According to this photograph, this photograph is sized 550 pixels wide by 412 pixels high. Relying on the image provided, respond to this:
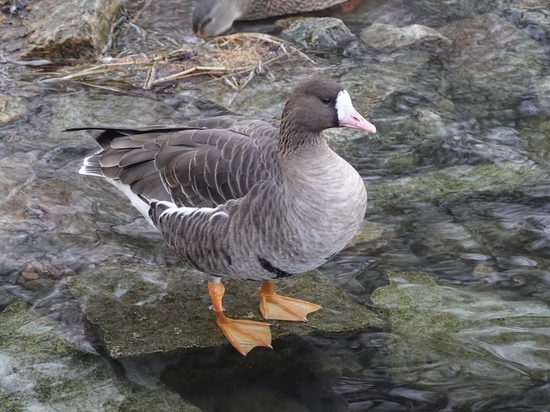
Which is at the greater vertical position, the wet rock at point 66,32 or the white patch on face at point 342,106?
the white patch on face at point 342,106

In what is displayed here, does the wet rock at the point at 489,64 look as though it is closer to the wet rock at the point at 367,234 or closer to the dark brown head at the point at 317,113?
the wet rock at the point at 367,234

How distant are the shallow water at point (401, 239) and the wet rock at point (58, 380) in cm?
2

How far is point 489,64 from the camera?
23.2 feet

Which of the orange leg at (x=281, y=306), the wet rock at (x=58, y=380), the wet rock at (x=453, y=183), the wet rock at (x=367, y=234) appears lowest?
the wet rock at (x=58, y=380)

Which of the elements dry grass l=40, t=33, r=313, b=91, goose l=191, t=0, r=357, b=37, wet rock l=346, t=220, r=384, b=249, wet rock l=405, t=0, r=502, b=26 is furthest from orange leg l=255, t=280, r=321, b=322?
wet rock l=405, t=0, r=502, b=26

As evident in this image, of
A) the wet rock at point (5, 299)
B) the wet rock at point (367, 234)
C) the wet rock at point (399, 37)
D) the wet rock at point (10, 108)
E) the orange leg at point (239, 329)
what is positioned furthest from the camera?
the wet rock at point (399, 37)

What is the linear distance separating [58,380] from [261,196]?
54.2 inches

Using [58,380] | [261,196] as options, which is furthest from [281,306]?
[58,380]

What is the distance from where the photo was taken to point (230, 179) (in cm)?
422

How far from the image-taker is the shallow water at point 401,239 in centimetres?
407

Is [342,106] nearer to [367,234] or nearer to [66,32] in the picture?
[367,234]

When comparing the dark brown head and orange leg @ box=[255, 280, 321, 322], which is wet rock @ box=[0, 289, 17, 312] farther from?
the dark brown head

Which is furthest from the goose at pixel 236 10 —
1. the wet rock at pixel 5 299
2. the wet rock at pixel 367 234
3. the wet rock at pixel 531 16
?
the wet rock at pixel 5 299

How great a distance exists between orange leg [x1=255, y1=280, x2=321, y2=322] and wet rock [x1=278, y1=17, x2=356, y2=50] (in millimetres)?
3266
